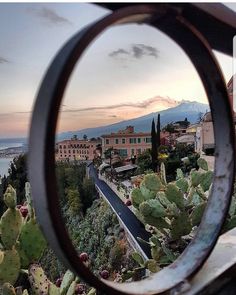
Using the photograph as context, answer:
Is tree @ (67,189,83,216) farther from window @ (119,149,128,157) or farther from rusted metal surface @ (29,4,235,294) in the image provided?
rusted metal surface @ (29,4,235,294)

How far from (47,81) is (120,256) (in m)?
1.91

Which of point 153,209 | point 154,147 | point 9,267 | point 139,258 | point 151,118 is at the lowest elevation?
point 139,258

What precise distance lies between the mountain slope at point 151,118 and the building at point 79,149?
0.11ft

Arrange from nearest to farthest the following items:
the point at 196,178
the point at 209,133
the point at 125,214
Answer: the point at 209,133 < the point at 196,178 < the point at 125,214

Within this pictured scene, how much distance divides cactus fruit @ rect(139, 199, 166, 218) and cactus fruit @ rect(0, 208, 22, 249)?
0.49m

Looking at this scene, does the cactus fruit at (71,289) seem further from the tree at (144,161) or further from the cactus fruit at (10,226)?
the tree at (144,161)

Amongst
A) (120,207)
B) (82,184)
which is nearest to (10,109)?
(82,184)

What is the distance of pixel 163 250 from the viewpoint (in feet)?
4.84

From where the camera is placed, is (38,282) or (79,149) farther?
(79,149)

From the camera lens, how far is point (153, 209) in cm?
152

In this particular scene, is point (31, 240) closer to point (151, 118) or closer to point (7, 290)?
point (7, 290)

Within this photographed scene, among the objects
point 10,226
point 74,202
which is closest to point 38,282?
point 10,226

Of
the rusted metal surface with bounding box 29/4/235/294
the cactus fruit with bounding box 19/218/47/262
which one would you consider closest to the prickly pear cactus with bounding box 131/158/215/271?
the cactus fruit with bounding box 19/218/47/262

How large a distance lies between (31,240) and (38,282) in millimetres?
144
